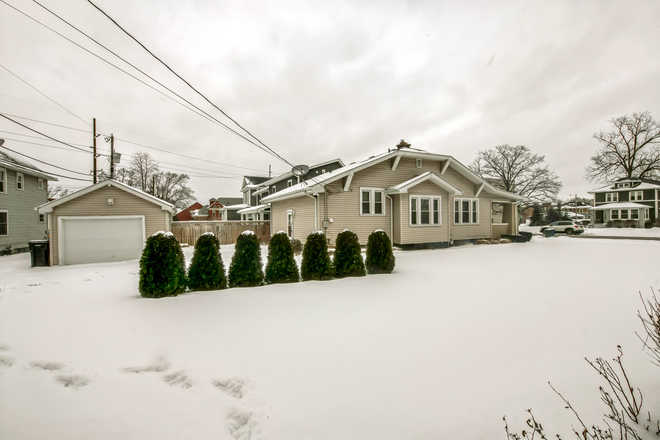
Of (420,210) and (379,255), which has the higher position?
(420,210)

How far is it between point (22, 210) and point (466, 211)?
1064 inches

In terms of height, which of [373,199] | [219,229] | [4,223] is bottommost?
[219,229]

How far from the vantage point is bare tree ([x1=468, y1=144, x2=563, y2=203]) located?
117 ft

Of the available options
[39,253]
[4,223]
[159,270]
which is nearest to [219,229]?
[39,253]

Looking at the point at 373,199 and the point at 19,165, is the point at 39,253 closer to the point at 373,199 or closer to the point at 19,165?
the point at 19,165

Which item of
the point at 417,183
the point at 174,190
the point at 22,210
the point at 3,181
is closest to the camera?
the point at 417,183

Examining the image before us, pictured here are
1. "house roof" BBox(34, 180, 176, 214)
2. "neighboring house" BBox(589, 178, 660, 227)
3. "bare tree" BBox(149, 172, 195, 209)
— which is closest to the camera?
"house roof" BBox(34, 180, 176, 214)

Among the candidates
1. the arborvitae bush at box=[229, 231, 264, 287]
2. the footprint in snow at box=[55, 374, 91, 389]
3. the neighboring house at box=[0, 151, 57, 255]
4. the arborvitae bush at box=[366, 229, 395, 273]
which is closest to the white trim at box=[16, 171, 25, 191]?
the neighboring house at box=[0, 151, 57, 255]

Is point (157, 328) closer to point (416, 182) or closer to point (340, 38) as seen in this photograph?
point (340, 38)

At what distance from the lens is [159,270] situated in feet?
18.4

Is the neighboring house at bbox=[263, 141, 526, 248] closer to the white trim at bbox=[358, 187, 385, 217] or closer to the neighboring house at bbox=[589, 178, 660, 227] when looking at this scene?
the white trim at bbox=[358, 187, 385, 217]

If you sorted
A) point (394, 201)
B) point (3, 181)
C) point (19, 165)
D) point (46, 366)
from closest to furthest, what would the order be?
1. point (46, 366)
2. point (394, 201)
3. point (3, 181)
4. point (19, 165)

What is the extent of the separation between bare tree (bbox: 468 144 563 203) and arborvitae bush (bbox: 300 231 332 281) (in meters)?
35.9

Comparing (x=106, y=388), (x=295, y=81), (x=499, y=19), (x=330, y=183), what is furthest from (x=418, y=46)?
(x=106, y=388)
